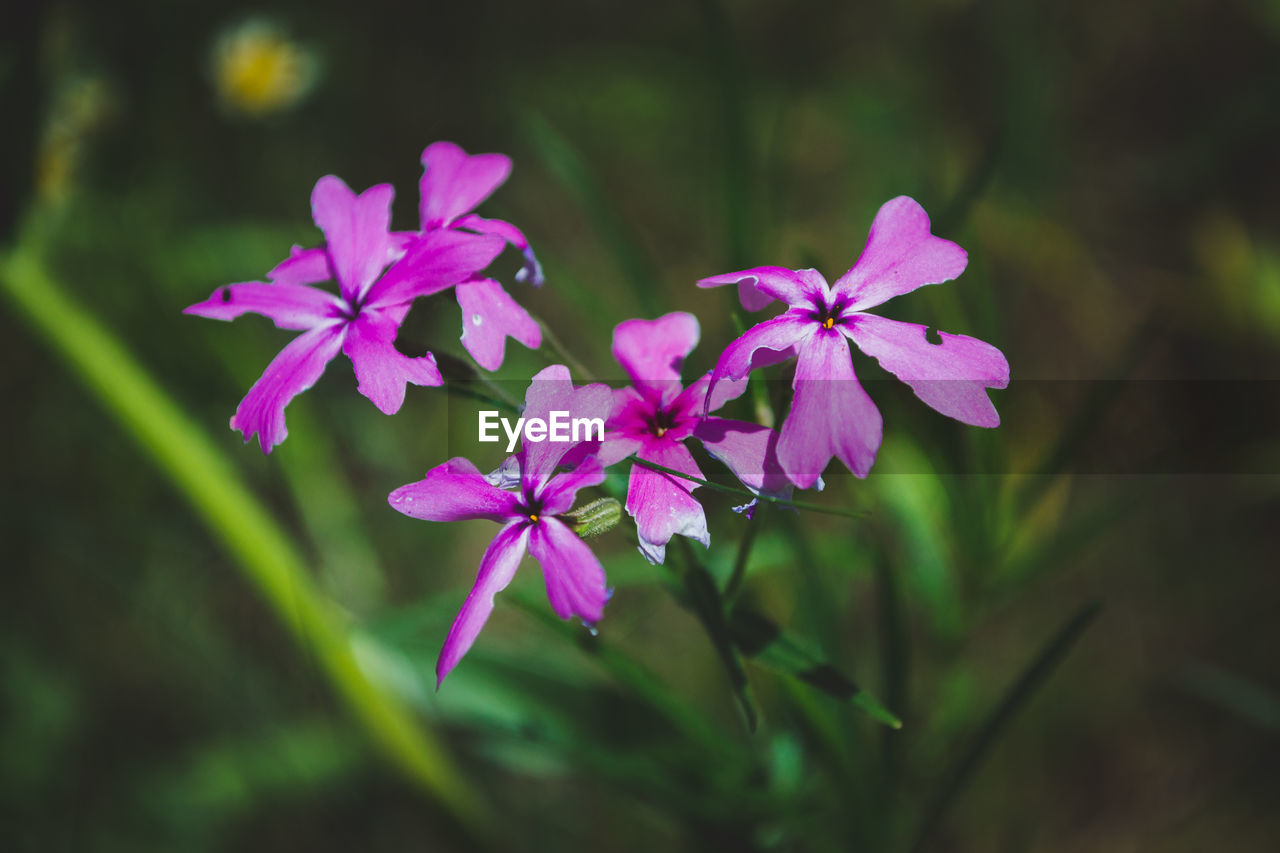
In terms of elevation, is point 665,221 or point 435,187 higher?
point 665,221

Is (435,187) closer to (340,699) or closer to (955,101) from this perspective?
(340,699)

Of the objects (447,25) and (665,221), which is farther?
(447,25)

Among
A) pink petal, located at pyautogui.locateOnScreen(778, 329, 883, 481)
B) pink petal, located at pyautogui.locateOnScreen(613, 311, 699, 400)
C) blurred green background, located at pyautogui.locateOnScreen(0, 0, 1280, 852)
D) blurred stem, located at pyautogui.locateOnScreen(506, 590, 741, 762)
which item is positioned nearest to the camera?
pink petal, located at pyautogui.locateOnScreen(778, 329, 883, 481)

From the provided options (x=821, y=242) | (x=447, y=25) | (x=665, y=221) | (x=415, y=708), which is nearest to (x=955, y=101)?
(x=821, y=242)

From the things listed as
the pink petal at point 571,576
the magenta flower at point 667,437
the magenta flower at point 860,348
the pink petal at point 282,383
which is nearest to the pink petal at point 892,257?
the magenta flower at point 860,348

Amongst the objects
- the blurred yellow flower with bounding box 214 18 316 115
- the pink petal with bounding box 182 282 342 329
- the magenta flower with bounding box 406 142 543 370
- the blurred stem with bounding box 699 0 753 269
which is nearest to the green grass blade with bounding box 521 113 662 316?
the blurred stem with bounding box 699 0 753 269

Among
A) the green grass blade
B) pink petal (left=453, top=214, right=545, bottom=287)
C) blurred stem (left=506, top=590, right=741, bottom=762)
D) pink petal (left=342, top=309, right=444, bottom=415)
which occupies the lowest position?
blurred stem (left=506, top=590, right=741, bottom=762)

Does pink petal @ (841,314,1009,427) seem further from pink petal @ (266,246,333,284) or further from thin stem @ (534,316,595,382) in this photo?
pink petal @ (266,246,333,284)
